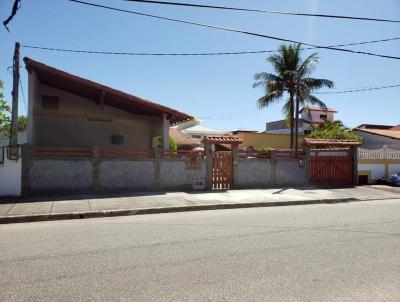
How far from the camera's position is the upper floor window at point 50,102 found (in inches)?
711

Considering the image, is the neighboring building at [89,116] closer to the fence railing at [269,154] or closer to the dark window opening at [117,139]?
the dark window opening at [117,139]

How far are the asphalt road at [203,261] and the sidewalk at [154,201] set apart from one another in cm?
147

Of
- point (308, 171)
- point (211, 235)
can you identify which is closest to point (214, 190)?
point (308, 171)

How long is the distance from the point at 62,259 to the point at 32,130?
456 inches

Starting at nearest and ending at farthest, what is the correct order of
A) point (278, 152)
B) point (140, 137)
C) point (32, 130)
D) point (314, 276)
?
point (314, 276) < point (32, 130) < point (278, 152) < point (140, 137)

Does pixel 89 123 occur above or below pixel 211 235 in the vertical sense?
above

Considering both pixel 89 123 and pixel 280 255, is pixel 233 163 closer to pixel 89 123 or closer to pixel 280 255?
pixel 89 123

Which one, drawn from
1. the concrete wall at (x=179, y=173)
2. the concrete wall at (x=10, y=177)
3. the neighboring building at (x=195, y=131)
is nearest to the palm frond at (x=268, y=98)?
the neighboring building at (x=195, y=131)

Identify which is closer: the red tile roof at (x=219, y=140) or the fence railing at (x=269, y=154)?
the red tile roof at (x=219, y=140)

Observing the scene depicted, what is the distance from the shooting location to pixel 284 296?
4301 mm

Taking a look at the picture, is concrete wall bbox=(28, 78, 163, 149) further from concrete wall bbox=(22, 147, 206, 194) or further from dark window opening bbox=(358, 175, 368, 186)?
dark window opening bbox=(358, 175, 368, 186)

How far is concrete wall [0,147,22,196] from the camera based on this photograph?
13383 millimetres

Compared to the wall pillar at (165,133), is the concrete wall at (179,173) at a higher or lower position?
lower

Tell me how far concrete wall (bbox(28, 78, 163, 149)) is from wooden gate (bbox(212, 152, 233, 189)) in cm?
341
